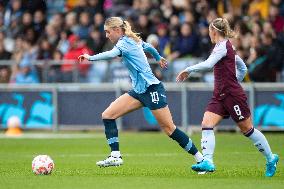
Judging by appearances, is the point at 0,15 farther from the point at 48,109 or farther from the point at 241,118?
the point at 241,118

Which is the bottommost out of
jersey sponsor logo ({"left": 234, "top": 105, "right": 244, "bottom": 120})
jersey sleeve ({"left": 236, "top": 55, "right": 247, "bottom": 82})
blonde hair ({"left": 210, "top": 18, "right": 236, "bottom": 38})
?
jersey sponsor logo ({"left": 234, "top": 105, "right": 244, "bottom": 120})

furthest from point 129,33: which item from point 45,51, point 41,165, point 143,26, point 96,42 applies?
point 45,51

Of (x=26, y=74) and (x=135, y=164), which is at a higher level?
(x=26, y=74)

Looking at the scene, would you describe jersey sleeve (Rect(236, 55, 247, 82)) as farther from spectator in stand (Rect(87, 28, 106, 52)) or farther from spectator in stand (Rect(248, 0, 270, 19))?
spectator in stand (Rect(87, 28, 106, 52))

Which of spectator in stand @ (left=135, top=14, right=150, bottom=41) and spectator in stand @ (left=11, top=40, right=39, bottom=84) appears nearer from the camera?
spectator in stand @ (left=135, top=14, right=150, bottom=41)

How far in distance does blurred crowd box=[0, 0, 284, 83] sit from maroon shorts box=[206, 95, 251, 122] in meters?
9.01

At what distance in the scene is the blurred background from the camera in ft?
74.0

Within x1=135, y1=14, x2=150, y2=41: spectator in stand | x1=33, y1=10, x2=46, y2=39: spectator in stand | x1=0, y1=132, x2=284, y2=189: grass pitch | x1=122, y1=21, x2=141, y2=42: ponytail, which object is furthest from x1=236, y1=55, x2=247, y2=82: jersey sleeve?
x1=33, y1=10, x2=46, y2=39: spectator in stand

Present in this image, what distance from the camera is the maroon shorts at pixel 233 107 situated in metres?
12.8

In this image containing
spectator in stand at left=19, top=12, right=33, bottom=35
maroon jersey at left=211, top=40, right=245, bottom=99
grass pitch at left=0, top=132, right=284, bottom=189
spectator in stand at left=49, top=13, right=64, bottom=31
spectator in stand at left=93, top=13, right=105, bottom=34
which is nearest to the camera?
grass pitch at left=0, top=132, right=284, bottom=189

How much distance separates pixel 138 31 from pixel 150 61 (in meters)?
1.53

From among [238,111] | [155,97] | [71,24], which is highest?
[71,24]

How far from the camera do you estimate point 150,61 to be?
23562mm

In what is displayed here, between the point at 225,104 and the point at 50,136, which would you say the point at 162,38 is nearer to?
the point at 50,136
